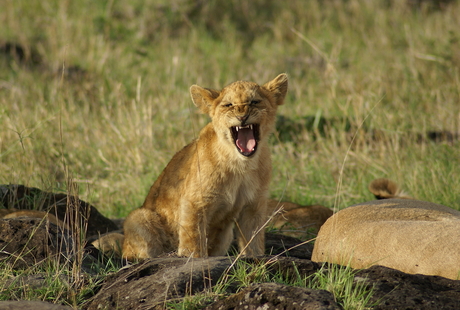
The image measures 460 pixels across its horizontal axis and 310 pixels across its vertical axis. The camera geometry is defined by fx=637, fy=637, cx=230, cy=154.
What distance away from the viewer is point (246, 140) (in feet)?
16.2

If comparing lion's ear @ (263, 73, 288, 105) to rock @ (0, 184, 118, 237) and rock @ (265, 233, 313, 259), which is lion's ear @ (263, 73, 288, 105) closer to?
rock @ (265, 233, 313, 259)

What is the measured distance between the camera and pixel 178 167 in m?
5.39

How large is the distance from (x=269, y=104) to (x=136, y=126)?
3587mm

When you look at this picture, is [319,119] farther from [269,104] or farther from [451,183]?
[269,104]

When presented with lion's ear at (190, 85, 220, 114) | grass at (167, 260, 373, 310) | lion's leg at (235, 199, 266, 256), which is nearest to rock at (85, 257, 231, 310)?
grass at (167, 260, 373, 310)

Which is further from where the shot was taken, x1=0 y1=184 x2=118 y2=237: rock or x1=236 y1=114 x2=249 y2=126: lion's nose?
x1=0 y1=184 x2=118 y2=237: rock

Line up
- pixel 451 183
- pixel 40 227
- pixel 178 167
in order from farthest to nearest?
pixel 451 183 < pixel 178 167 < pixel 40 227

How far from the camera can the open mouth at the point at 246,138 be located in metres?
4.86

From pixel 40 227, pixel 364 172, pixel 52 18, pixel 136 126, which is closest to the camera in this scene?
pixel 40 227

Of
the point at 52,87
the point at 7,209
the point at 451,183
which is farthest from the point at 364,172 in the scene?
the point at 52,87

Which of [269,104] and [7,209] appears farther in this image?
[7,209]

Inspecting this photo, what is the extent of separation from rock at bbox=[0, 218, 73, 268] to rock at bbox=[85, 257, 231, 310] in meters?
0.72

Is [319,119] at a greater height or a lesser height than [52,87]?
lesser

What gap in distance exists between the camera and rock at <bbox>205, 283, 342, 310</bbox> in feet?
10.0
